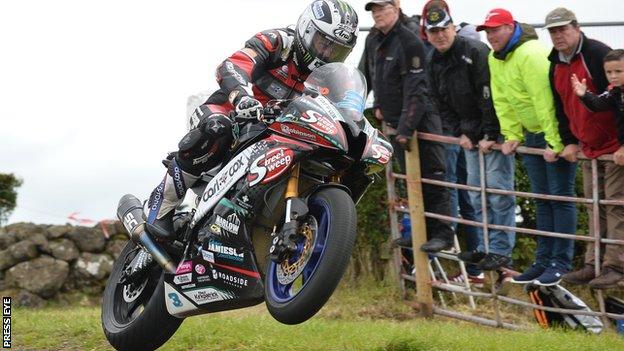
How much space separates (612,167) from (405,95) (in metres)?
2.13

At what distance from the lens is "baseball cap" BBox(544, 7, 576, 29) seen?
9055mm

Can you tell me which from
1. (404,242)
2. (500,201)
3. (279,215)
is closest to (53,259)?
(404,242)

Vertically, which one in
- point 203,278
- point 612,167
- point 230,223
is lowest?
point 612,167

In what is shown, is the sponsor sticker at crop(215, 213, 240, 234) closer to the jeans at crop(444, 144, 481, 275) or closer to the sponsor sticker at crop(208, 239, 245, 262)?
the sponsor sticker at crop(208, 239, 245, 262)

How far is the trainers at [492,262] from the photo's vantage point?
10.1m

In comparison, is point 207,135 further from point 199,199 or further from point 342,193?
point 342,193

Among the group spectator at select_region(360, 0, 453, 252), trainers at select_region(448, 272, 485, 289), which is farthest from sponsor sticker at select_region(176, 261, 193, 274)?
trainers at select_region(448, 272, 485, 289)

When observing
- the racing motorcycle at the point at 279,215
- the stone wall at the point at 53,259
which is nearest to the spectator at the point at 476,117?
the racing motorcycle at the point at 279,215

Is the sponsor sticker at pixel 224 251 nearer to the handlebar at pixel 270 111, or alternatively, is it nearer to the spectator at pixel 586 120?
the handlebar at pixel 270 111

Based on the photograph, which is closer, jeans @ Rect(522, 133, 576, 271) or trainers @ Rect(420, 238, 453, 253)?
A: jeans @ Rect(522, 133, 576, 271)

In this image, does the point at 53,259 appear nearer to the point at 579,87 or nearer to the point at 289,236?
the point at 579,87

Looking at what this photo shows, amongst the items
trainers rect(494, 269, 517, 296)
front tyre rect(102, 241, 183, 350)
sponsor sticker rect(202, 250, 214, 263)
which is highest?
sponsor sticker rect(202, 250, 214, 263)

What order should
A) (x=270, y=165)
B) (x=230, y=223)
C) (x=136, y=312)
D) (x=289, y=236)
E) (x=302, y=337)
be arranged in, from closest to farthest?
(x=289, y=236), (x=270, y=165), (x=230, y=223), (x=302, y=337), (x=136, y=312)

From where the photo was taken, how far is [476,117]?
10266mm
